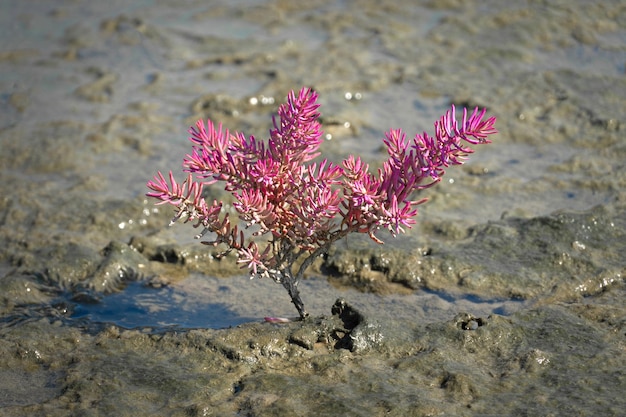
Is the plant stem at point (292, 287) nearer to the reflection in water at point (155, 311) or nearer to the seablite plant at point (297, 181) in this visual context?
the seablite plant at point (297, 181)

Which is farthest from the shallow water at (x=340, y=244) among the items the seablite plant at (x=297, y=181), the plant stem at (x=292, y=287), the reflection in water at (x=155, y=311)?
the seablite plant at (x=297, y=181)

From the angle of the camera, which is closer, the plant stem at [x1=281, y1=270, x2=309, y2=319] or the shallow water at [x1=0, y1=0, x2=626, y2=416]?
the shallow water at [x1=0, y1=0, x2=626, y2=416]

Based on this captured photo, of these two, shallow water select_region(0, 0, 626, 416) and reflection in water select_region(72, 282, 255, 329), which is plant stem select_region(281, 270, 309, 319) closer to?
shallow water select_region(0, 0, 626, 416)

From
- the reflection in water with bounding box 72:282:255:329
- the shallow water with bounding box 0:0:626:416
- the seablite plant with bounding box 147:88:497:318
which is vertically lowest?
the reflection in water with bounding box 72:282:255:329

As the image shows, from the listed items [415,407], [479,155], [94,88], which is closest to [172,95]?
[94,88]

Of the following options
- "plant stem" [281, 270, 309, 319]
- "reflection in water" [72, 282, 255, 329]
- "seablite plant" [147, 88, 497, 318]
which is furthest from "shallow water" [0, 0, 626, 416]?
"seablite plant" [147, 88, 497, 318]

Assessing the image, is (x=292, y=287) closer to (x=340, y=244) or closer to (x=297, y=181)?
(x=297, y=181)

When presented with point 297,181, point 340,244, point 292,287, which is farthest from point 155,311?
point 297,181

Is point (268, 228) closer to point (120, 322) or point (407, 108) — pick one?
point (120, 322)
